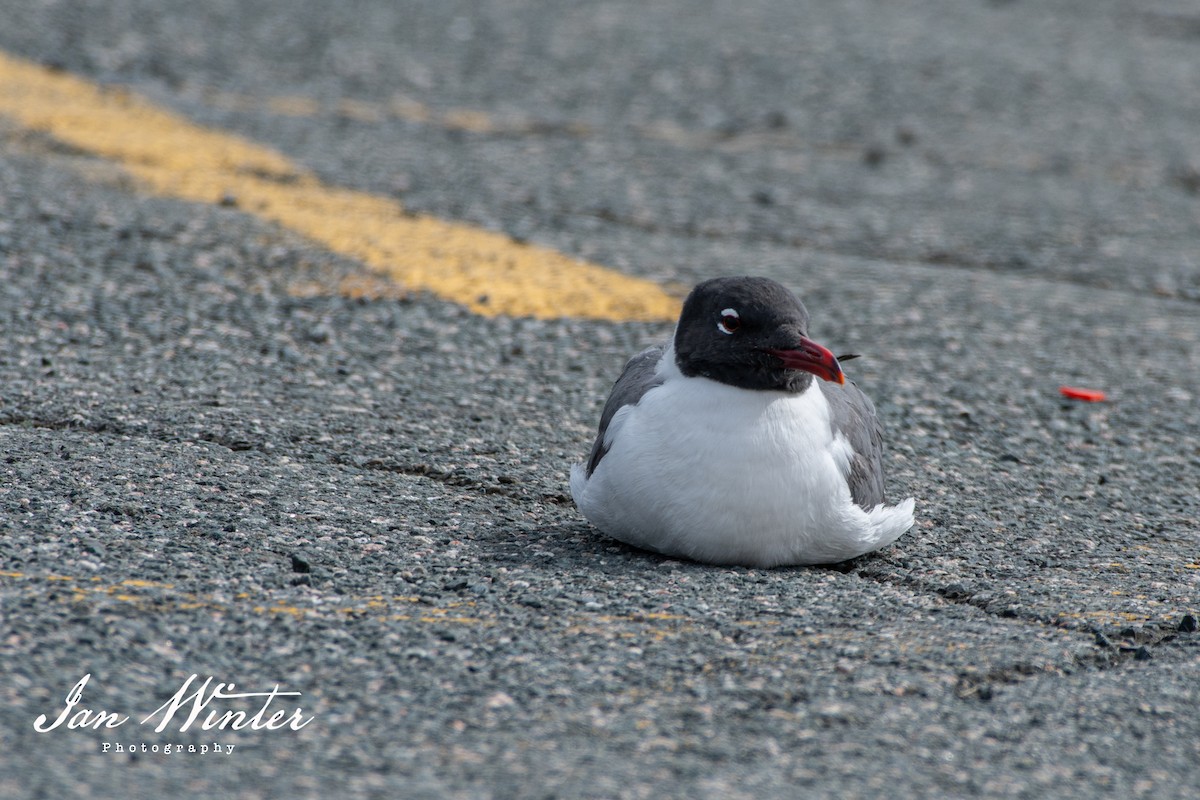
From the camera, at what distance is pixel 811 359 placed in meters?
4.11

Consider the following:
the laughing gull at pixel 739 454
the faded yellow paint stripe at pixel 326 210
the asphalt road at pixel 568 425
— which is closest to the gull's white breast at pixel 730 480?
the laughing gull at pixel 739 454

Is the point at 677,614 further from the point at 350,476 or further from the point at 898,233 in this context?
the point at 898,233

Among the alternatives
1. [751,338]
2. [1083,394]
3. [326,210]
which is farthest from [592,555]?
[326,210]

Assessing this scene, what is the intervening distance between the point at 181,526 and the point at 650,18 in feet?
28.3

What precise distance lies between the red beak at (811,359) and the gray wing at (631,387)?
423mm

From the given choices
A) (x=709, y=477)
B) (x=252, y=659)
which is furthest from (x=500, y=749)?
(x=709, y=477)

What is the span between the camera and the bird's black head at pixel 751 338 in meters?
4.14

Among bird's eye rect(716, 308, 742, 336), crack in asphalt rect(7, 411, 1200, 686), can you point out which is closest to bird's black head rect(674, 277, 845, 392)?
bird's eye rect(716, 308, 742, 336)

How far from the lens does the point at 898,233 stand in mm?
8305

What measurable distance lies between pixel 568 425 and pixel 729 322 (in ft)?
4.90

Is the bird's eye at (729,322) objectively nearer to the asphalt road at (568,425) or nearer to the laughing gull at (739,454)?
the laughing gull at (739,454)

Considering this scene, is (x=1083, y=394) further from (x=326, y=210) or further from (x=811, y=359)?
(x=326, y=210)

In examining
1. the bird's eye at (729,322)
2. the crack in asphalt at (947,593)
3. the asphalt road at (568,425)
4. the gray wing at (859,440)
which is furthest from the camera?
the gray wing at (859,440)

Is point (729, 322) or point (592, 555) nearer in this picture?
point (729, 322)
